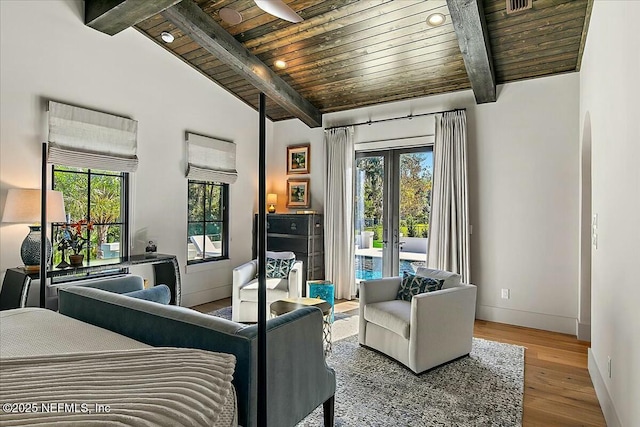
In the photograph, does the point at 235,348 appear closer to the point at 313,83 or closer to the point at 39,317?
the point at 39,317

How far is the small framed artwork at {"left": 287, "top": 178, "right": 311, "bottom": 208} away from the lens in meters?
6.09

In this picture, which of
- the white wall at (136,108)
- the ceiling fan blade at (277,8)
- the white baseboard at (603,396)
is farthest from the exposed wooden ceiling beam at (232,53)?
the white baseboard at (603,396)

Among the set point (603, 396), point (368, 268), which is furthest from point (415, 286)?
point (368, 268)

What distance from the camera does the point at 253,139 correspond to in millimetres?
6125

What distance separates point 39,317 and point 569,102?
5005mm

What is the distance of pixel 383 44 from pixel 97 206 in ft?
11.9

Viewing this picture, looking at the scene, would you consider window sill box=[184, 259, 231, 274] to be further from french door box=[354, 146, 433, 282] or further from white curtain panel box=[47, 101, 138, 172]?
french door box=[354, 146, 433, 282]

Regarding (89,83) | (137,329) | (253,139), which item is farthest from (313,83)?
(137,329)

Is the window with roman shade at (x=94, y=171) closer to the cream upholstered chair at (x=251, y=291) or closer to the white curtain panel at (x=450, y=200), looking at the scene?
the cream upholstered chair at (x=251, y=291)

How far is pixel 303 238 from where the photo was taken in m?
5.62

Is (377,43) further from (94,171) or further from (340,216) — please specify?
(94,171)

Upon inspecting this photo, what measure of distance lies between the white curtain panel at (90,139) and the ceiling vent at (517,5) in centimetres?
397

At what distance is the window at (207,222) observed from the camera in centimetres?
524

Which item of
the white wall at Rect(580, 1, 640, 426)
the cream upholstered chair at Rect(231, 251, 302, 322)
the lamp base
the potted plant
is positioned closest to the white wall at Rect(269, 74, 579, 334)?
the white wall at Rect(580, 1, 640, 426)
